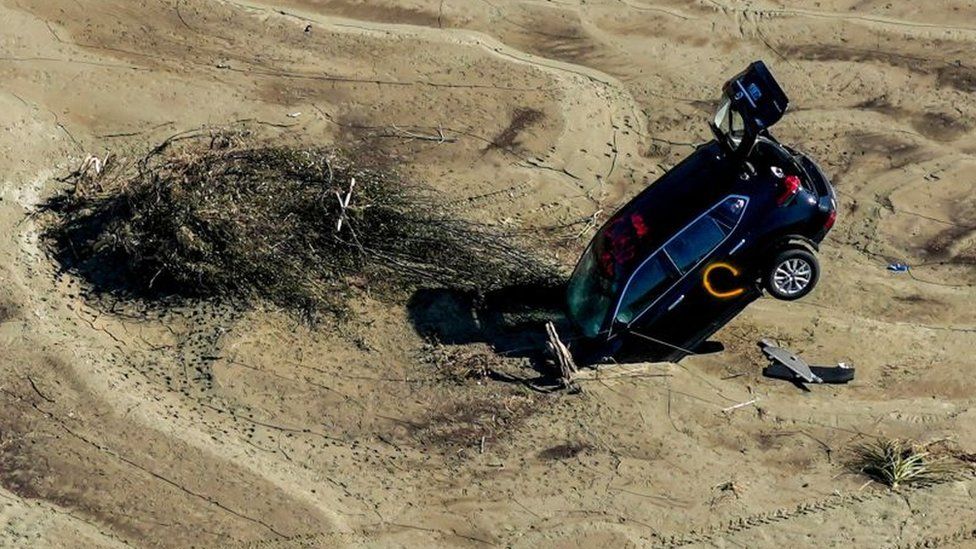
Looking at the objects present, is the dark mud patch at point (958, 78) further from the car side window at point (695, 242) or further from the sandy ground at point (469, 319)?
the car side window at point (695, 242)

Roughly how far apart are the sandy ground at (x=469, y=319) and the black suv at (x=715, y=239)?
0.62 metres

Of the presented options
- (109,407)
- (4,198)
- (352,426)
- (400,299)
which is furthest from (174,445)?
(4,198)

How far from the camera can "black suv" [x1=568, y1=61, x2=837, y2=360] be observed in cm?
1273

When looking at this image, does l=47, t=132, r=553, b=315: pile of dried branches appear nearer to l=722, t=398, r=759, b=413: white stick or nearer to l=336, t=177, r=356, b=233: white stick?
l=336, t=177, r=356, b=233: white stick

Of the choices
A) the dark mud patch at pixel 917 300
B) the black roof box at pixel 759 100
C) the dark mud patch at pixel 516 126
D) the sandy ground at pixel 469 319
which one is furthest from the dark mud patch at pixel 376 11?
the dark mud patch at pixel 917 300

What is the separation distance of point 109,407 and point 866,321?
8534 mm

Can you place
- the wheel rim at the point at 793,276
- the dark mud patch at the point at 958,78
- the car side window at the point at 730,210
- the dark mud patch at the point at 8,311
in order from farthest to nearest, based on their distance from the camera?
the dark mud patch at the point at 958,78, the dark mud patch at the point at 8,311, the wheel rim at the point at 793,276, the car side window at the point at 730,210

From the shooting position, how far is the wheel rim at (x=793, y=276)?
12.8 m

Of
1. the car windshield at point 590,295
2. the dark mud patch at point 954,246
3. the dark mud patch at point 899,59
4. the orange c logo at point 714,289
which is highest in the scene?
the dark mud patch at point 899,59

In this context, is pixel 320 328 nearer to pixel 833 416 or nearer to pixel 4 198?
pixel 4 198

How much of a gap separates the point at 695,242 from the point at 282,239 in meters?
4.73

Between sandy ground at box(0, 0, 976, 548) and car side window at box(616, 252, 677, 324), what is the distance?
84 centimetres

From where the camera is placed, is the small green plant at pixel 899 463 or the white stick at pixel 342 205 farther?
the white stick at pixel 342 205

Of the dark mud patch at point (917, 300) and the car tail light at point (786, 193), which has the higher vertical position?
the car tail light at point (786, 193)
